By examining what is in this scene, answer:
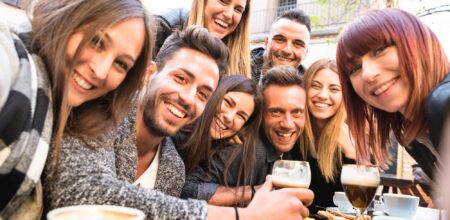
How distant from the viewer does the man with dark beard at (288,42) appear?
3.54 metres

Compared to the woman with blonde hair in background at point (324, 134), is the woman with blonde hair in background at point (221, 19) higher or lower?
higher

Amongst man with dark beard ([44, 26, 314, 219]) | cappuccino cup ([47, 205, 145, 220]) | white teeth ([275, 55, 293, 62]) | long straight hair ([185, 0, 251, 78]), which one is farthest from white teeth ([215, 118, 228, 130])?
cappuccino cup ([47, 205, 145, 220])

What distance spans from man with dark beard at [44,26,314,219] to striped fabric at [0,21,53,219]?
17 cm

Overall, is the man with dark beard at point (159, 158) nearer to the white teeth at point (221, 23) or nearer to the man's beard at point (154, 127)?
the man's beard at point (154, 127)

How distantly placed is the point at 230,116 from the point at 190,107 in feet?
1.95

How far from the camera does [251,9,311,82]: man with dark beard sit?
3537mm

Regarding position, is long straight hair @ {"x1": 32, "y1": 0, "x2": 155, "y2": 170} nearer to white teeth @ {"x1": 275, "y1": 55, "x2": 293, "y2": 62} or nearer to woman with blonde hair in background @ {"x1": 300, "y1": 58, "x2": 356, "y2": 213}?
woman with blonde hair in background @ {"x1": 300, "y1": 58, "x2": 356, "y2": 213}

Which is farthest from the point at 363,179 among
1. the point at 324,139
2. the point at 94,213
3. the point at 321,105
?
the point at 94,213

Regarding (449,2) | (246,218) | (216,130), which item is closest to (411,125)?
(246,218)

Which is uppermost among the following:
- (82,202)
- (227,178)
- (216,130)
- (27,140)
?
(27,140)

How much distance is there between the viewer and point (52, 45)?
1.17 m

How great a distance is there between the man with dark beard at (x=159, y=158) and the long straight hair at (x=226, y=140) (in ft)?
1.07

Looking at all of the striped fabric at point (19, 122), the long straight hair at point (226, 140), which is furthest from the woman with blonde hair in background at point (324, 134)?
the striped fabric at point (19, 122)

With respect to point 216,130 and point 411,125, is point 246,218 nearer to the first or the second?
point 411,125
